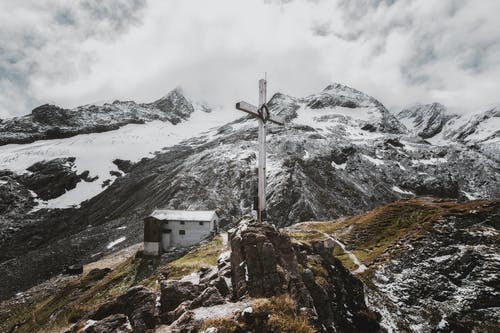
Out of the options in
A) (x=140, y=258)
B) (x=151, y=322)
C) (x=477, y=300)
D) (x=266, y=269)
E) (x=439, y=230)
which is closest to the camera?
(x=151, y=322)

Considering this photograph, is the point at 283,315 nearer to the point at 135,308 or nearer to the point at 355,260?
the point at 135,308

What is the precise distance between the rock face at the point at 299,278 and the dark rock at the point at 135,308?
156 inches

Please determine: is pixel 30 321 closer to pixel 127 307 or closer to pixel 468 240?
pixel 127 307

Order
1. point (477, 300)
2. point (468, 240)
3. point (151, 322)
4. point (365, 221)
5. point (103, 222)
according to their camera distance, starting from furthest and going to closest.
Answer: point (103, 222), point (365, 221), point (468, 240), point (477, 300), point (151, 322)

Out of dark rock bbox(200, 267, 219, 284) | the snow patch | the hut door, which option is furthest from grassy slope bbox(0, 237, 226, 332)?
the snow patch

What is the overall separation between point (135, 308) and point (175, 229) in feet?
202

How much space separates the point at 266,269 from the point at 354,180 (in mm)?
184666

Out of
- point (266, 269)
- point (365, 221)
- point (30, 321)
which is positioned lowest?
point (30, 321)

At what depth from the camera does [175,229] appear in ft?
251

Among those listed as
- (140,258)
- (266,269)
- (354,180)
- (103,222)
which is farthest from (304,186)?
(266,269)

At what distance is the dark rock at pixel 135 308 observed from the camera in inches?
599

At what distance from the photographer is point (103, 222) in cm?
15725

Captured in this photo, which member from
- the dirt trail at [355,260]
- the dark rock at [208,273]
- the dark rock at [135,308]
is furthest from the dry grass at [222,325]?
the dirt trail at [355,260]

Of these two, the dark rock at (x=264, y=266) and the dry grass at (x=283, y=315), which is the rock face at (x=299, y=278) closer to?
the dark rock at (x=264, y=266)
